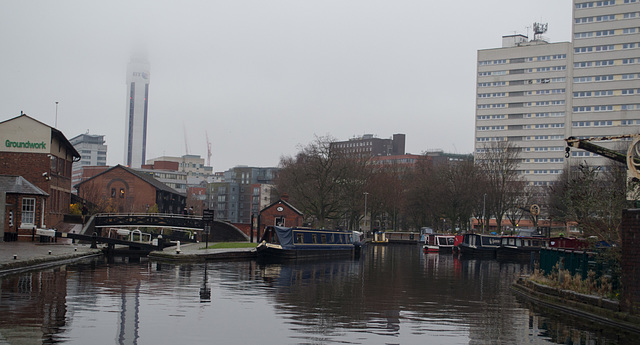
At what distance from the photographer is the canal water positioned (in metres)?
15.2

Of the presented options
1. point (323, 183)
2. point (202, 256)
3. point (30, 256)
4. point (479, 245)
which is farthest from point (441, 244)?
point (30, 256)

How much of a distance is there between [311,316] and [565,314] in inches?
306

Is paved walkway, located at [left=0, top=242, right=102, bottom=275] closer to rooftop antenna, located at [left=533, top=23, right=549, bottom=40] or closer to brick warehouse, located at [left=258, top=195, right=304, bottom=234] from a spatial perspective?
brick warehouse, located at [left=258, top=195, right=304, bottom=234]

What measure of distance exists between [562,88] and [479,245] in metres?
58.2

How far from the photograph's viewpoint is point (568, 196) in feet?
80.2

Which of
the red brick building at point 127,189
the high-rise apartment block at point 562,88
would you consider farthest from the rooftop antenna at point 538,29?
the red brick building at point 127,189

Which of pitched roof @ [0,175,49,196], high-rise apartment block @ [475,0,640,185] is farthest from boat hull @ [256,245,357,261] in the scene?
high-rise apartment block @ [475,0,640,185]

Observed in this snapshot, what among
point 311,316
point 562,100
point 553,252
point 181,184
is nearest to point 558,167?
point 562,100

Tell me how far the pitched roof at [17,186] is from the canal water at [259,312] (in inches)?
535

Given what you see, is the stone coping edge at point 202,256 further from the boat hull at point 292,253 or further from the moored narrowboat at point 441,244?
the moored narrowboat at point 441,244

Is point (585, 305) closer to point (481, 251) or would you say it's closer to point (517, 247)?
point (517, 247)

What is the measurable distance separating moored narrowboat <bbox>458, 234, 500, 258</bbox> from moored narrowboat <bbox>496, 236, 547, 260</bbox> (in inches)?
24.2

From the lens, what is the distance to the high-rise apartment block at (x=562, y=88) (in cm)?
10756

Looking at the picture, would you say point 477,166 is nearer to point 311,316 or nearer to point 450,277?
point 450,277
